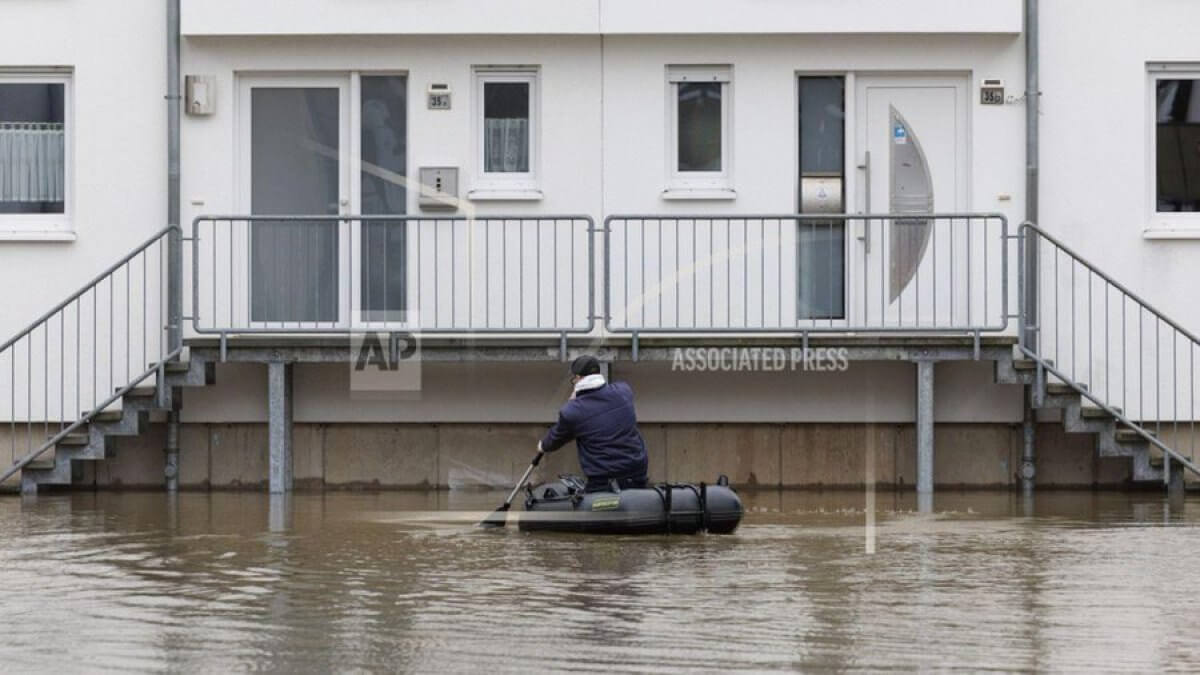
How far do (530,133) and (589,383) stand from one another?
417 centimetres

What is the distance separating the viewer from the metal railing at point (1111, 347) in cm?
2055

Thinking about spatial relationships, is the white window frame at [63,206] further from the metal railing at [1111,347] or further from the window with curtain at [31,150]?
the metal railing at [1111,347]

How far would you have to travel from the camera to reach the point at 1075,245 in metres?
20.9

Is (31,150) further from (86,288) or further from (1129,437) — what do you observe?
(1129,437)

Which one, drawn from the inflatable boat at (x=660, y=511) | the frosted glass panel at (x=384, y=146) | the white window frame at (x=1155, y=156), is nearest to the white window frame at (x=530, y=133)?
the frosted glass panel at (x=384, y=146)

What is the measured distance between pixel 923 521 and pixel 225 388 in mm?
6637

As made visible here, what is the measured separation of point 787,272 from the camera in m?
20.8

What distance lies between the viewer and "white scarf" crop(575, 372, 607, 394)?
17.7 metres

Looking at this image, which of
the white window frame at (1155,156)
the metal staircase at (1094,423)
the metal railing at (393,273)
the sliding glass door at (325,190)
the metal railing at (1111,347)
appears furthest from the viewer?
the white window frame at (1155,156)

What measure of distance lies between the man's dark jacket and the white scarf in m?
0.05

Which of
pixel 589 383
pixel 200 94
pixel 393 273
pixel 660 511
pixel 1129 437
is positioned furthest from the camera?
pixel 200 94

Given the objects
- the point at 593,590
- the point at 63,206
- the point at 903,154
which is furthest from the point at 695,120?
the point at 593,590

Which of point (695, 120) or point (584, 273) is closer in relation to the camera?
point (584, 273)

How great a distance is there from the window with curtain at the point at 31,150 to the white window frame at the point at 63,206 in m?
0.03
